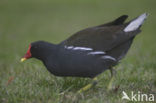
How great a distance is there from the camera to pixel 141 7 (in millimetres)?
15047

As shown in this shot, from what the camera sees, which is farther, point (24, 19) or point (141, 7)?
point (141, 7)

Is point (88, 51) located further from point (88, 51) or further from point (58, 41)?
point (58, 41)

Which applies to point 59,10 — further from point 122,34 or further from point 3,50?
point 122,34

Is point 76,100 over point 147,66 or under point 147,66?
over

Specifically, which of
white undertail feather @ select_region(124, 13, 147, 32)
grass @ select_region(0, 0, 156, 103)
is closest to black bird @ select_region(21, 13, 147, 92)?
white undertail feather @ select_region(124, 13, 147, 32)

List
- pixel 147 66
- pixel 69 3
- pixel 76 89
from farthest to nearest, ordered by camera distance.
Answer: pixel 69 3
pixel 147 66
pixel 76 89

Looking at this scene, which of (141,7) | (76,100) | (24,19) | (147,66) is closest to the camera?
(76,100)

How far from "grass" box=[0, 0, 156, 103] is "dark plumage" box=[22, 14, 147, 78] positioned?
30 centimetres

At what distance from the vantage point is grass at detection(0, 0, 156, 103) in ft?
14.5

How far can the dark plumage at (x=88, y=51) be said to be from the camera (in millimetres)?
4609

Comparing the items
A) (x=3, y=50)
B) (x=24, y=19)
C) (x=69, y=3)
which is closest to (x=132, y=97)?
(x=3, y=50)

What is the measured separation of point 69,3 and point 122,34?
11.5 m

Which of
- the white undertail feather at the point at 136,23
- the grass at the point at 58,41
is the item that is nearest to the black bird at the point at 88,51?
the white undertail feather at the point at 136,23

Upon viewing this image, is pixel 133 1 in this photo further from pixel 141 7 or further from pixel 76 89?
pixel 76 89
